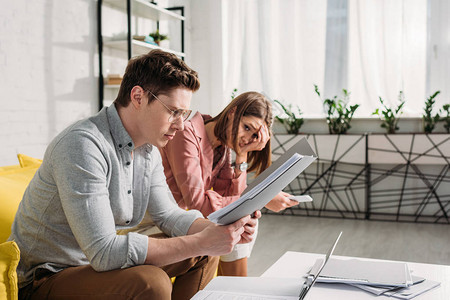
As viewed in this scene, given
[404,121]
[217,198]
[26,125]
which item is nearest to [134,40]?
[26,125]

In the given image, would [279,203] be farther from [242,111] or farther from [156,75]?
[156,75]

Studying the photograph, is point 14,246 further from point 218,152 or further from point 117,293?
point 218,152

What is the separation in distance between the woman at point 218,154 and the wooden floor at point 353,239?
0.86 meters

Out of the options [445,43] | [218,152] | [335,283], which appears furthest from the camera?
[445,43]

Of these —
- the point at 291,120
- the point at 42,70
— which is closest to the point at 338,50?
the point at 291,120

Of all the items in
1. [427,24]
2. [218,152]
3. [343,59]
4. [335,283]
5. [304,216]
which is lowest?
[304,216]

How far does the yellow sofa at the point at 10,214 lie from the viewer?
3.56ft

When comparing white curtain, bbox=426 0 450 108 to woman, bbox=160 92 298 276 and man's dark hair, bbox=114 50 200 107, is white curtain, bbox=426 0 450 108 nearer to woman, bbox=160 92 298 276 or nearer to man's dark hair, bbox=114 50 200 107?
woman, bbox=160 92 298 276

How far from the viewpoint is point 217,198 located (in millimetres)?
1981

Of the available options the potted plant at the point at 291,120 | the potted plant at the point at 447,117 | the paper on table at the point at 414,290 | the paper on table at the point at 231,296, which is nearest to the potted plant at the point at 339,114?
the potted plant at the point at 291,120

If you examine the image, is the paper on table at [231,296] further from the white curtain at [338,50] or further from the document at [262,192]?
the white curtain at [338,50]

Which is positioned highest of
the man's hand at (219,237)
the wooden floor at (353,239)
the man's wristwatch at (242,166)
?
the man's wristwatch at (242,166)

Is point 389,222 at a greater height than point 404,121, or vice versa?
point 404,121

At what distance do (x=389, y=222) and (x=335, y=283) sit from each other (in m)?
3.03
